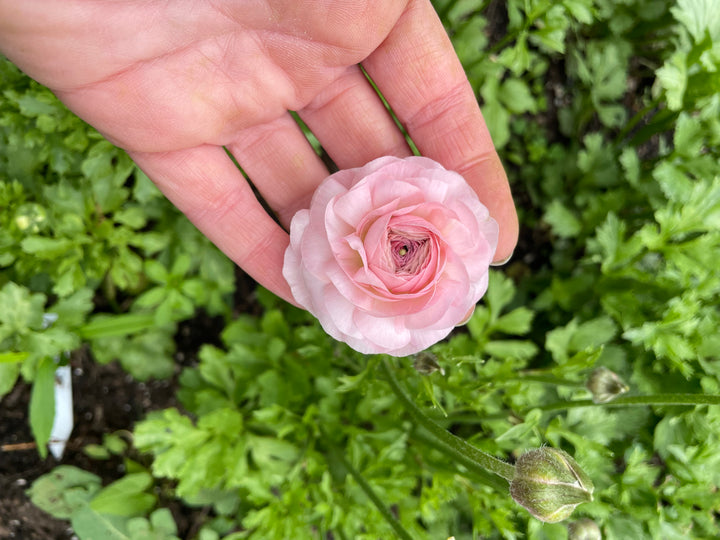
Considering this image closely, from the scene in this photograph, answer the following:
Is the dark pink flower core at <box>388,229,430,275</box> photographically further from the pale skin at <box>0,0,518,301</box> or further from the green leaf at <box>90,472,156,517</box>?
the green leaf at <box>90,472,156,517</box>

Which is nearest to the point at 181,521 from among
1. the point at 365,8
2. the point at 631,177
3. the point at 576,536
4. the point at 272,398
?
the point at 272,398

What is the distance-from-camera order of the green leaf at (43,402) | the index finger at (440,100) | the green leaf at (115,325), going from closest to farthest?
1. the index finger at (440,100)
2. the green leaf at (43,402)
3. the green leaf at (115,325)

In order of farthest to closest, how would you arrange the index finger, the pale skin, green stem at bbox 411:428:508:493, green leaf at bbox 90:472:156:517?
green leaf at bbox 90:472:156:517
the index finger
the pale skin
green stem at bbox 411:428:508:493

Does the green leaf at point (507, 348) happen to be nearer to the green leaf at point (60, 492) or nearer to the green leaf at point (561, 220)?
the green leaf at point (561, 220)

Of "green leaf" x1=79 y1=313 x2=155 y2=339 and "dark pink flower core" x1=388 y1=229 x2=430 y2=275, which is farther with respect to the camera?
"green leaf" x1=79 y1=313 x2=155 y2=339

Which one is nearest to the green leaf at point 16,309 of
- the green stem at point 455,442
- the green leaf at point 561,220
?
the green stem at point 455,442

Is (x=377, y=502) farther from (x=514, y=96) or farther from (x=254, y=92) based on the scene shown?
(x=514, y=96)

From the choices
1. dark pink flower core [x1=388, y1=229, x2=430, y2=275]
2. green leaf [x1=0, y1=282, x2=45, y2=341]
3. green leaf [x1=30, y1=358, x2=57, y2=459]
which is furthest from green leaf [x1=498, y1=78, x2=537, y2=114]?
green leaf [x1=30, y1=358, x2=57, y2=459]
